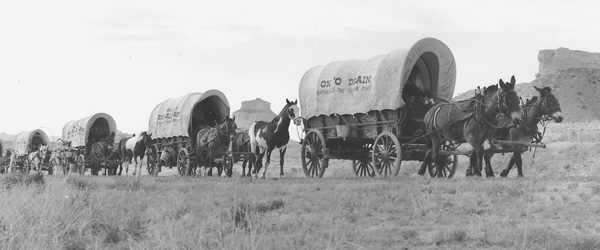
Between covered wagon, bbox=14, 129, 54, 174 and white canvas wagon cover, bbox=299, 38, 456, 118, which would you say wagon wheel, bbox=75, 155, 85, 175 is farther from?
white canvas wagon cover, bbox=299, 38, 456, 118

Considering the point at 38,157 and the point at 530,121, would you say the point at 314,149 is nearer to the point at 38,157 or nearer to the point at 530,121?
the point at 530,121

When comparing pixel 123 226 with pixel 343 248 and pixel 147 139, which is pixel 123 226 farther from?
pixel 147 139

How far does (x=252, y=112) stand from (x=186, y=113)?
92.8 m

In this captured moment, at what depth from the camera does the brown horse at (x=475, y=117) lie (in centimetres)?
1227

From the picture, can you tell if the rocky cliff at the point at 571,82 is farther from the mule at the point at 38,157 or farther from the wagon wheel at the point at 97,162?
the mule at the point at 38,157

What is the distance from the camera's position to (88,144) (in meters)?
31.2

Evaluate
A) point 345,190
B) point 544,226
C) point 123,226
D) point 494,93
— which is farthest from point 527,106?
point 123,226

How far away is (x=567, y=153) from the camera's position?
24297 millimetres

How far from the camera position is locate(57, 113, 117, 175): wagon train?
29422 mm

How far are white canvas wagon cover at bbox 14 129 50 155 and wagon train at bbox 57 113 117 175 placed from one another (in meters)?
4.61

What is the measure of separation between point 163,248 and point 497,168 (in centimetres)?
2140

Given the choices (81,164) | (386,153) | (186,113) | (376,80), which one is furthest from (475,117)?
(81,164)

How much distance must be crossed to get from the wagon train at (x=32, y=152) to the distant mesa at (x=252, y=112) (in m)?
73.9

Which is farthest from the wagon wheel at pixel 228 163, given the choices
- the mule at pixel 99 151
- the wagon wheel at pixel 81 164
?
the wagon wheel at pixel 81 164
